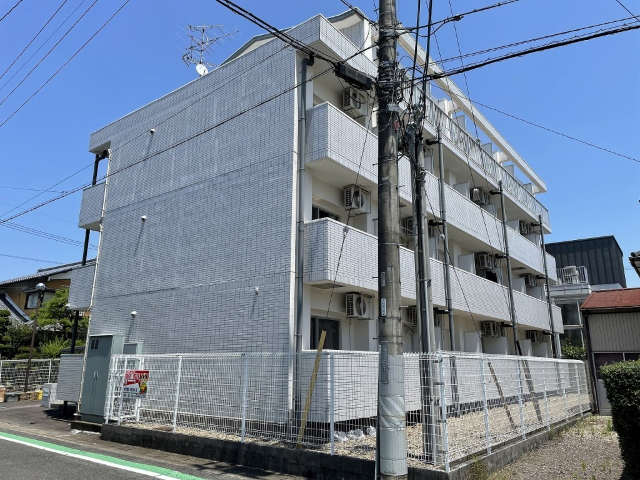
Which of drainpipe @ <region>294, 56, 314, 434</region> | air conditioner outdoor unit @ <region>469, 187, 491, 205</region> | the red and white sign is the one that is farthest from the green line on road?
air conditioner outdoor unit @ <region>469, 187, 491, 205</region>

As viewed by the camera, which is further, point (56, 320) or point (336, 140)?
point (56, 320)

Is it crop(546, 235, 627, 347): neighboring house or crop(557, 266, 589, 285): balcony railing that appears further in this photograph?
crop(557, 266, 589, 285): balcony railing

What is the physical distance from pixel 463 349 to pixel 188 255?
10.2 meters

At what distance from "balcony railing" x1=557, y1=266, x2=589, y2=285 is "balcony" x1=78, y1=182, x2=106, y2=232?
83.2ft

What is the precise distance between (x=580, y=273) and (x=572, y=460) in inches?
975

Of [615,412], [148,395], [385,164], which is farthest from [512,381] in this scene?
[148,395]

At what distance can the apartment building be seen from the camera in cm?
1030

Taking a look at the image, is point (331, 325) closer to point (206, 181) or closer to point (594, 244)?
point (206, 181)

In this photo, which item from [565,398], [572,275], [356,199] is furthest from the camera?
[572,275]

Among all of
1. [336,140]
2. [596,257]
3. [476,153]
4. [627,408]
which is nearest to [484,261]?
[476,153]

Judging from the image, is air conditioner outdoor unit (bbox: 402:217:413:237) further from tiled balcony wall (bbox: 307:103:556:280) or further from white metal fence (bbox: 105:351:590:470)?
white metal fence (bbox: 105:351:590:470)

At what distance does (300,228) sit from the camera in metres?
10.1

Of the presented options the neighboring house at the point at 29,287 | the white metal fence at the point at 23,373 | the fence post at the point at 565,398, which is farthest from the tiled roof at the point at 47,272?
the fence post at the point at 565,398

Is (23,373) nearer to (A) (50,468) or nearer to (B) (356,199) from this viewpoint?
(A) (50,468)
